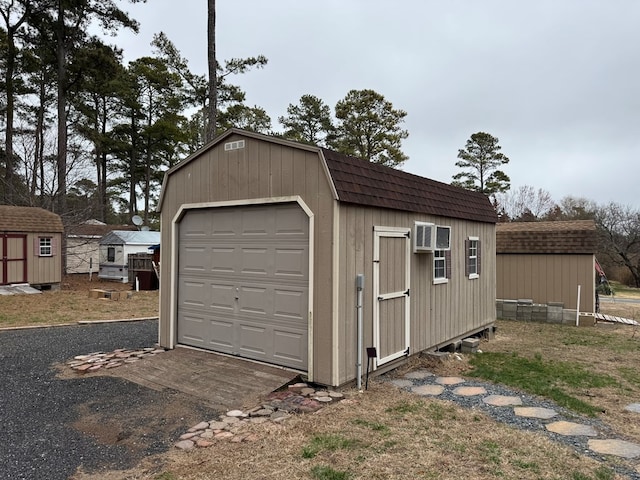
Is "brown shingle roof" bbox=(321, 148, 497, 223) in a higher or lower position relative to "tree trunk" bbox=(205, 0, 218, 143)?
lower

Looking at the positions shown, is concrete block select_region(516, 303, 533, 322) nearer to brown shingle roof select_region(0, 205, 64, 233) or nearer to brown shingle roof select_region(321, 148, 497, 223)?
brown shingle roof select_region(321, 148, 497, 223)

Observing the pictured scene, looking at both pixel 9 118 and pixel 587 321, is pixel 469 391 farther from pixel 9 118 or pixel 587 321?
pixel 9 118

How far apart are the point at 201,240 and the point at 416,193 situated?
3.05 m

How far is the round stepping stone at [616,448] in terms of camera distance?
10.4 feet

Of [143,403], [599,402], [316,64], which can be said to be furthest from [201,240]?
[316,64]

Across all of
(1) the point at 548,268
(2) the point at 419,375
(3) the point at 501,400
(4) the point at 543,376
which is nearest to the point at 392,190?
(2) the point at 419,375

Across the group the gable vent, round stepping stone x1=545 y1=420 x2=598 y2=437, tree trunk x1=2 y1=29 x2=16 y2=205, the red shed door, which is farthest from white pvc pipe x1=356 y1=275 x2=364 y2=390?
tree trunk x1=2 y1=29 x2=16 y2=205

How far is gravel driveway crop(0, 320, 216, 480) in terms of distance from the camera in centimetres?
308

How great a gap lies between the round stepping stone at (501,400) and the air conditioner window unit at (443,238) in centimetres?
216

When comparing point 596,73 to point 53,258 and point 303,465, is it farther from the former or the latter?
point 53,258

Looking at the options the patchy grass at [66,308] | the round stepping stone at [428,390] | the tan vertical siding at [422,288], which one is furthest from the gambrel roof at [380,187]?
the patchy grass at [66,308]

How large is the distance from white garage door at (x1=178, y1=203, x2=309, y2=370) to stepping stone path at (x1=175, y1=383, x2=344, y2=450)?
46cm

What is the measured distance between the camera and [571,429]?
365 cm

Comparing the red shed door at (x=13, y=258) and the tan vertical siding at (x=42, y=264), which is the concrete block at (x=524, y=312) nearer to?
the tan vertical siding at (x=42, y=264)
